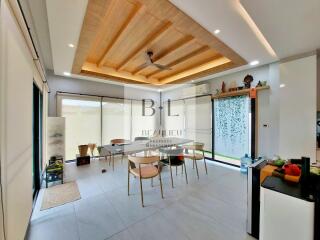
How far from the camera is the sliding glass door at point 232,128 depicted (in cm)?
397

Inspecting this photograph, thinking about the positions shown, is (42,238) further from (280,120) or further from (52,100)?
(280,120)

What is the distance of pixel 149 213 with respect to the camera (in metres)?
2.11

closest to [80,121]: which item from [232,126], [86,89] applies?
[86,89]

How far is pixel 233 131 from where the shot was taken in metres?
4.27

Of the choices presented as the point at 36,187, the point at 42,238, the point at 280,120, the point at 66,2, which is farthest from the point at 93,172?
the point at 280,120

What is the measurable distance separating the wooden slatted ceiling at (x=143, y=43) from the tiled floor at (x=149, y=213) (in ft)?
8.55

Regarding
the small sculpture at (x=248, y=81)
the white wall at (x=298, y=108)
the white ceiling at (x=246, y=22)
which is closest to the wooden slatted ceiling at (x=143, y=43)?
the white ceiling at (x=246, y=22)

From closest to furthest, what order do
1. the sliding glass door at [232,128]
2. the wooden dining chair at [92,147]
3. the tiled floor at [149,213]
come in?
the tiled floor at [149,213]
the sliding glass door at [232,128]
the wooden dining chair at [92,147]

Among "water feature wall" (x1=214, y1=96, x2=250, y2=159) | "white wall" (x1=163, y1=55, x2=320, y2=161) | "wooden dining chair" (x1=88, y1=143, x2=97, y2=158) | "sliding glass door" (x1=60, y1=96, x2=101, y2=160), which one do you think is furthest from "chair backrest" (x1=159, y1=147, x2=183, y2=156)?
"sliding glass door" (x1=60, y1=96, x2=101, y2=160)

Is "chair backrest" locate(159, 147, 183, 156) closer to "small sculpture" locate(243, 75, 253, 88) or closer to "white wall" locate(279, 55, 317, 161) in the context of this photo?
"white wall" locate(279, 55, 317, 161)

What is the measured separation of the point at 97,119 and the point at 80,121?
52cm

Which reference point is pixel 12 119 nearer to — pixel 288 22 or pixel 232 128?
pixel 288 22

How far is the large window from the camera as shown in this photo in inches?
178

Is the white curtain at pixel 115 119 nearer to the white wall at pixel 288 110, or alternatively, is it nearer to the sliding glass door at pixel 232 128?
the sliding glass door at pixel 232 128
